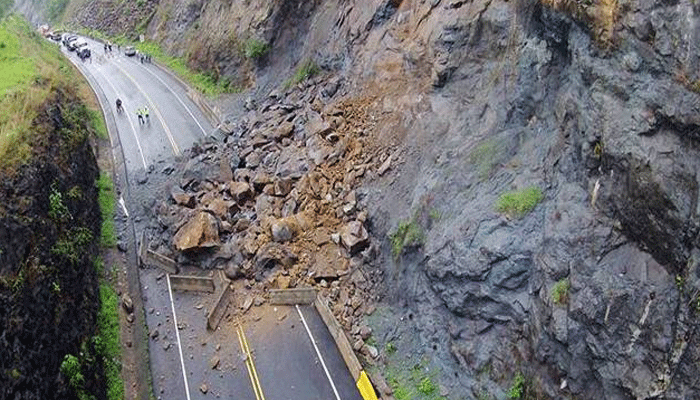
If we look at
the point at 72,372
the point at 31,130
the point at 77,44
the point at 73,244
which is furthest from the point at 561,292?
the point at 77,44

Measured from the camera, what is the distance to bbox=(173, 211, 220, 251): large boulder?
2669 centimetres

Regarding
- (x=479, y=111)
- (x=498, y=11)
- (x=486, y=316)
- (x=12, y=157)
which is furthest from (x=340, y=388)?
(x=498, y=11)

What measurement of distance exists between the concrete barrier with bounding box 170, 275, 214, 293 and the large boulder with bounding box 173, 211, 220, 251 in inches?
54.6

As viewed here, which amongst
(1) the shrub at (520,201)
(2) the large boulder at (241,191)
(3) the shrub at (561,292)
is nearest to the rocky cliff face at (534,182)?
(3) the shrub at (561,292)

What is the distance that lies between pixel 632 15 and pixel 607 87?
A: 1857 millimetres

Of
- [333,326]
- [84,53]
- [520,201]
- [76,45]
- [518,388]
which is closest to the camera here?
[518,388]

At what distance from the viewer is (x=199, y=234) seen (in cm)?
2678

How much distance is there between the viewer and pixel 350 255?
24.8m

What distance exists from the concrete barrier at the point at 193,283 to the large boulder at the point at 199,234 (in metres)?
1.39

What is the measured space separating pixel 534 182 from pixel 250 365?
11.2 meters

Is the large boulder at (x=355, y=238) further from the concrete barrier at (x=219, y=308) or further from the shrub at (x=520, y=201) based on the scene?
the shrub at (x=520, y=201)

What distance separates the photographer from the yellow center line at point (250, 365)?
20656 mm

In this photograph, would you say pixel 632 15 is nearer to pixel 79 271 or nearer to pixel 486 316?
pixel 486 316

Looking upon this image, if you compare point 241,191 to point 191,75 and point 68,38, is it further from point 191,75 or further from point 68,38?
point 68,38
